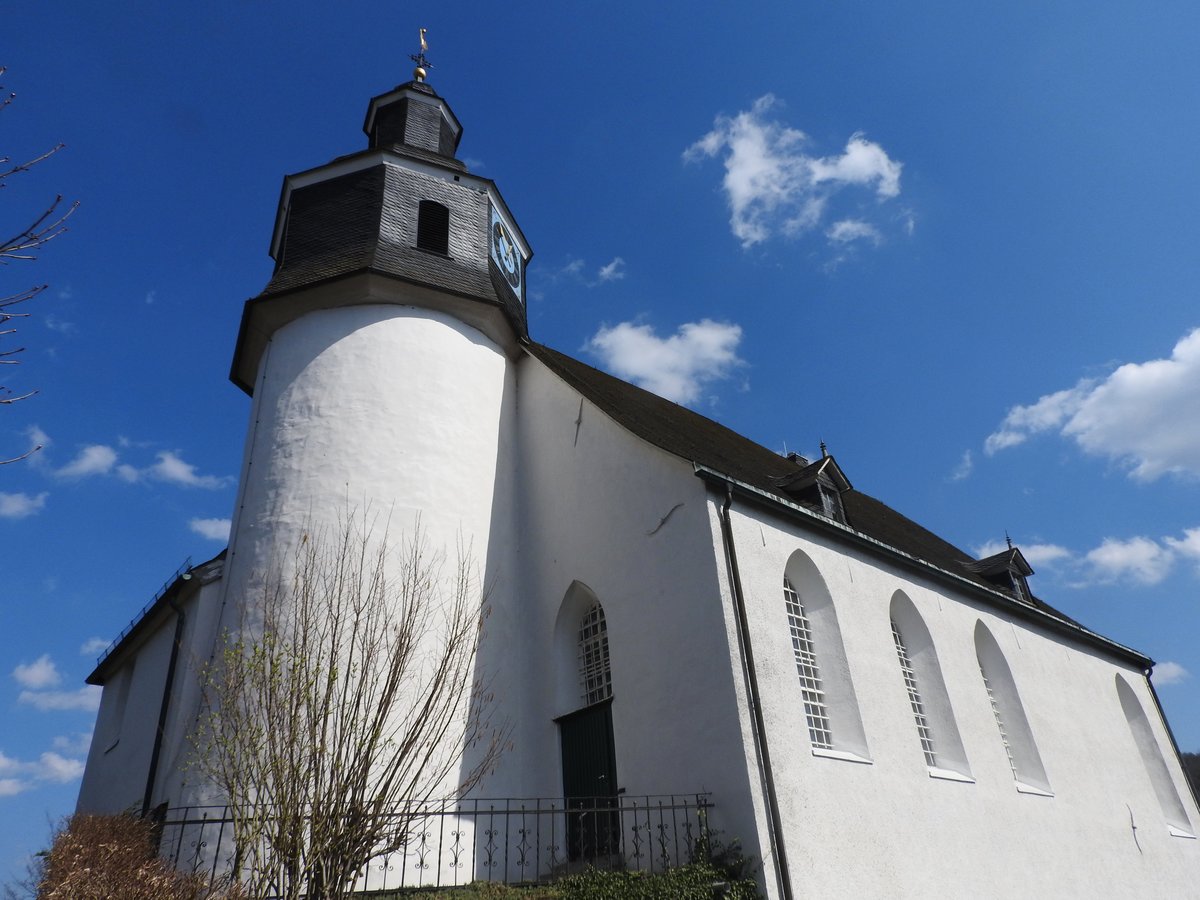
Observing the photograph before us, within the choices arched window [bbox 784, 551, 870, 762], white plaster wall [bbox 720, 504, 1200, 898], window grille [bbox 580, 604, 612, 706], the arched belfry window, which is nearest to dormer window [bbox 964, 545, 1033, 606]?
white plaster wall [bbox 720, 504, 1200, 898]

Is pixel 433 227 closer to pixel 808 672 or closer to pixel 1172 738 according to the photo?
pixel 808 672

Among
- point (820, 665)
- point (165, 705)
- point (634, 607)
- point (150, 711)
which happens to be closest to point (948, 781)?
point (820, 665)

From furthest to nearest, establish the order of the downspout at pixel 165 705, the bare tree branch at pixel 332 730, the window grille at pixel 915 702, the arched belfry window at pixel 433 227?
the arched belfry window at pixel 433 227
the window grille at pixel 915 702
the downspout at pixel 165 705
the bare tree branch at pixel 332 730

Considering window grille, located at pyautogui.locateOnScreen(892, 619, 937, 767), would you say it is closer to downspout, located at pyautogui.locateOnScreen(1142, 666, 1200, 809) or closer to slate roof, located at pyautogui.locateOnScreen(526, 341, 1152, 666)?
slate roof, located at pyautogui.locateOnScreen(526, 341, 1152, 666)

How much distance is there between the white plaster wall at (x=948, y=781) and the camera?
1172cm

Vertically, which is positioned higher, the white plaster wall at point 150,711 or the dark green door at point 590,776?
the white plaster wall at point 150,711

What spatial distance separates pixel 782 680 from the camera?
12195 millimetres

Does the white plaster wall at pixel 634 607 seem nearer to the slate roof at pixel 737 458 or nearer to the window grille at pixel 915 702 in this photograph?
the slate roof at pixel 737 458

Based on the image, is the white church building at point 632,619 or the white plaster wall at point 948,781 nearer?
the white plaster wall at point 948,781

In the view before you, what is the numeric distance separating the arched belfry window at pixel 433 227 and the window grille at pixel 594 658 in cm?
792

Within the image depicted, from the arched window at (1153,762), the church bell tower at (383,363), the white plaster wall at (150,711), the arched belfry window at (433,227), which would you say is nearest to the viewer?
the white plaster wall at (150,711)

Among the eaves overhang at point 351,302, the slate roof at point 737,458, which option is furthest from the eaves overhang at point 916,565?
the eaves overhang at point 351,302

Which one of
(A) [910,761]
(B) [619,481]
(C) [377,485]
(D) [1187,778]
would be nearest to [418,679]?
(C) [377,485]

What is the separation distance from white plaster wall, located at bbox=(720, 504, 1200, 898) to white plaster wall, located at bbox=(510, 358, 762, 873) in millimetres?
679
